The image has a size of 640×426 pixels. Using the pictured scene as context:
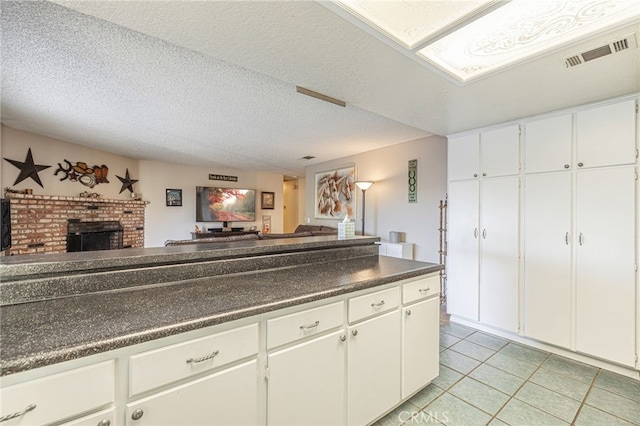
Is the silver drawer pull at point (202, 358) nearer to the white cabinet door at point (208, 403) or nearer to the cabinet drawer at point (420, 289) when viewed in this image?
the white cabinet door at point (208, 403)

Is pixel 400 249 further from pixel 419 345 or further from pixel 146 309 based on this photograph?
pixel 146 309

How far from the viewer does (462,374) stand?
2.18 meters

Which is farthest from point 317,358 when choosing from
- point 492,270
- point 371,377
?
point 492,270

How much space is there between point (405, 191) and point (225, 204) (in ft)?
15.6

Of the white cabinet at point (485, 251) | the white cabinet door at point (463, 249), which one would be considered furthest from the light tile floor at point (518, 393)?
the white cabinet door at point (463, 249)

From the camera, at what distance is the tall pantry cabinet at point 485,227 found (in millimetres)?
2775

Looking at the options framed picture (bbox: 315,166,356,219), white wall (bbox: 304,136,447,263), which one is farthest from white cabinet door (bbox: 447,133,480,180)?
framed picture (bbox: 315,166,356,219)

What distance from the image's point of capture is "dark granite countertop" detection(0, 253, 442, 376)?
2.62ft

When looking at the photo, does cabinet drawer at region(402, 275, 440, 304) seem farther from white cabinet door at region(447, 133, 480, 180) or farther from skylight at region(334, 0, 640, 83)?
white cabinet door at region(447, 133, 480, 180)

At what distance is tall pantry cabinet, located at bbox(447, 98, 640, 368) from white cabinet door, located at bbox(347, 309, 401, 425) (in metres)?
1.88

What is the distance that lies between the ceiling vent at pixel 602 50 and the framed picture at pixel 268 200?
694cm

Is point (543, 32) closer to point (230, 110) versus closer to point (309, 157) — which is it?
point (230, 110)

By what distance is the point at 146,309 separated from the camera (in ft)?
3.55

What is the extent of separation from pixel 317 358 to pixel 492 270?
8.12ft
